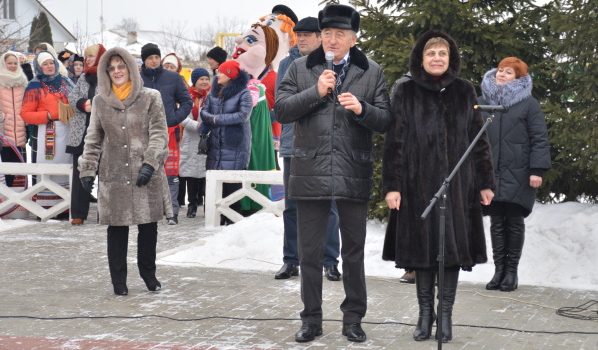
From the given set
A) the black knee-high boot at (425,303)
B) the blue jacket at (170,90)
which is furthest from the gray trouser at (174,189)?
the black knee-high boot at (425,303)

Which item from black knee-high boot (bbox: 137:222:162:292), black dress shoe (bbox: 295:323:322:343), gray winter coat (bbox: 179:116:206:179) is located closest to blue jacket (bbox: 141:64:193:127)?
gray winter coat (bbox: 179:116:206:179)

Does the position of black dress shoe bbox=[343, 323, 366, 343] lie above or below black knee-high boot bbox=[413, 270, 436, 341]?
below

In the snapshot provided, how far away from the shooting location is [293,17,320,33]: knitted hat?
28.5ft

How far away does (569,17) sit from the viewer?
9.12 m

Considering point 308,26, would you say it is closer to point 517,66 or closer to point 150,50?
point 517,66

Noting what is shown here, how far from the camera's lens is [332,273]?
877 centimetres

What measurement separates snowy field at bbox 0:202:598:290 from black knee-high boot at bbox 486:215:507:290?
12.8 inches

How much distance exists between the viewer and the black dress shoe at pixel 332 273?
28.7ft

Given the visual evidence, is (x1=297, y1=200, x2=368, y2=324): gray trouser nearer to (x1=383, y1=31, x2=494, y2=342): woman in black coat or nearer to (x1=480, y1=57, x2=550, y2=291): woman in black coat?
(x1=383, y1=31, x2=494, y2=342): woman in black coat

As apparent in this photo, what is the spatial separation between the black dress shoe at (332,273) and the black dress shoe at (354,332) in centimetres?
212

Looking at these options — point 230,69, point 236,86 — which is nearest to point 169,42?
point 236,86

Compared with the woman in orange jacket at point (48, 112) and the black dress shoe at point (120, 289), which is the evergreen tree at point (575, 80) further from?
the woman in orange jacket at point (48, 112)

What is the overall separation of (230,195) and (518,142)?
14.6ft

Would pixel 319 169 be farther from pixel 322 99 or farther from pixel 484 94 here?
pixel 484 94
